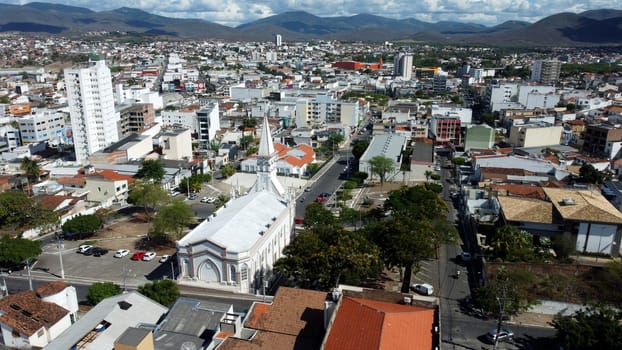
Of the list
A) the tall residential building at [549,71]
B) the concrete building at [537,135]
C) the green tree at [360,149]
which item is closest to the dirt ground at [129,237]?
the green tree at [360,149]

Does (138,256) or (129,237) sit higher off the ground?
(138,256)

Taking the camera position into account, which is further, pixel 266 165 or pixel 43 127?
pixel 43 127

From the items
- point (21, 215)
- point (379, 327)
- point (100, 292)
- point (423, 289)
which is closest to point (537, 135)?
point (423, 289)

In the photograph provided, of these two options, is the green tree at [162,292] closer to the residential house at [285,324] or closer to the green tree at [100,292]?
the green tree at [100,292]

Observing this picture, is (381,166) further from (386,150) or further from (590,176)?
(590,176)

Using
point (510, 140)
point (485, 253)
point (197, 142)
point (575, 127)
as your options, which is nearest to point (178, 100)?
point (197, 142)
